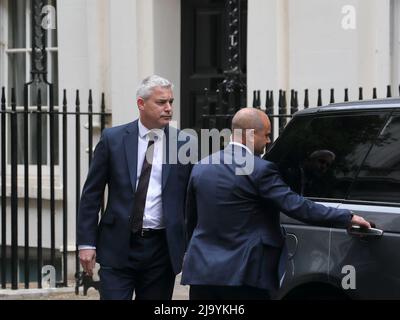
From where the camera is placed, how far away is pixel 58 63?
1112 cm

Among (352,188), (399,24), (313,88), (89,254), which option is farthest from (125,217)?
(399,24)

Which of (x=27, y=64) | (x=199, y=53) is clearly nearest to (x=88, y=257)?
(x=199, y=53)

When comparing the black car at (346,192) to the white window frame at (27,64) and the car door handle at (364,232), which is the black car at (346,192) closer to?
the car door handle at (364,232)

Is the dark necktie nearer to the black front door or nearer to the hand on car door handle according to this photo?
the hand on car door handle

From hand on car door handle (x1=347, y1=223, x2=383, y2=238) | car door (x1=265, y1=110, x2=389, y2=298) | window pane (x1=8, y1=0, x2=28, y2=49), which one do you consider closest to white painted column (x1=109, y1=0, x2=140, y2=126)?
window pane (x1=8, y1=0, x2=28, y2=49)

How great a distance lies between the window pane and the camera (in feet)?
39.2

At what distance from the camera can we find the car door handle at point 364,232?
16.2ft

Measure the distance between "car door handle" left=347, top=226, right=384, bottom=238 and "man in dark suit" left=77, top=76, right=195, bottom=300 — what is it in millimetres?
1112

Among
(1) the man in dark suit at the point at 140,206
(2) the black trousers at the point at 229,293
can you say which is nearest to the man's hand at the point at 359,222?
(2) the black trousers at the point at 229,293

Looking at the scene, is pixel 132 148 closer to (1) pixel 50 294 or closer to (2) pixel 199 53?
(1) pixel 50 294

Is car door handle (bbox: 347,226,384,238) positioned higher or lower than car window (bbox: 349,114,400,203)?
lower

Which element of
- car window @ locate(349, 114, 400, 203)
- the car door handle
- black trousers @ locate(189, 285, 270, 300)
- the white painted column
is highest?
the white painted column

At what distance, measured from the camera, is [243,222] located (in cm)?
509

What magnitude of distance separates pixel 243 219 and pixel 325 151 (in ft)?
2.37
